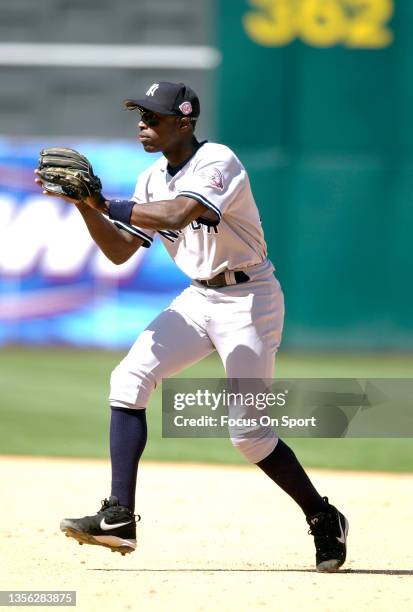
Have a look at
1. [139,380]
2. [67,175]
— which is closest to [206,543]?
[139,380]

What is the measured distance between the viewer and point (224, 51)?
12633 millimetres

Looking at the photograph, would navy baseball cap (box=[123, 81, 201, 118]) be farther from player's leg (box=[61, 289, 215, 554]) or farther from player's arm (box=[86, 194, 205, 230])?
player's leg (box=[61, 289, 215, 554])

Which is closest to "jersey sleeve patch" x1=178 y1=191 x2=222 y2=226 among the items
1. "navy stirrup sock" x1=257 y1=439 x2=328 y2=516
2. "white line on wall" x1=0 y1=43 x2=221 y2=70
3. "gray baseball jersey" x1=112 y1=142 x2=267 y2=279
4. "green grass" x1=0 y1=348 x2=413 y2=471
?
"gray baseball jersey" x1=112 y1=142 x2=267 y2=279

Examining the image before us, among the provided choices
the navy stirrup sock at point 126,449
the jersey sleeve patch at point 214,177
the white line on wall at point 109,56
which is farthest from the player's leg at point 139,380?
the white line on wall at point 109,56

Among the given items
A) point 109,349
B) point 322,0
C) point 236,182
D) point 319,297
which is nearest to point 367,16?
point 322,0

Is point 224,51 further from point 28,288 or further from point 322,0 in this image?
point 28,288

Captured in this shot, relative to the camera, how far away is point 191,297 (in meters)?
4.78

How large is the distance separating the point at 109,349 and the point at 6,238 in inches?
61.5

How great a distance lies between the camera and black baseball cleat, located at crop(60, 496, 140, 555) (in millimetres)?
4438

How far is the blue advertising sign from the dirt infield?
211 inches

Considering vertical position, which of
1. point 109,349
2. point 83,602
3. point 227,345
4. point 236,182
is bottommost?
point 83,602

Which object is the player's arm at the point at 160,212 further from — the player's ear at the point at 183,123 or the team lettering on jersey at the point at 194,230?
the player's ear at the point at 183,123

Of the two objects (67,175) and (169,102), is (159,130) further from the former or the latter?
(67,175)

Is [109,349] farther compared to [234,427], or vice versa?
[109,349]
